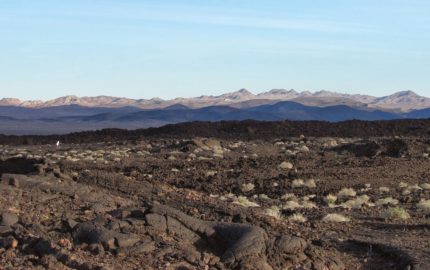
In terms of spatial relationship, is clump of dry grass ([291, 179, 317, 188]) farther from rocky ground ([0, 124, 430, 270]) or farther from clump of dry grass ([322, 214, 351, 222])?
clump of dry grass ([322, 214, 351, 222])

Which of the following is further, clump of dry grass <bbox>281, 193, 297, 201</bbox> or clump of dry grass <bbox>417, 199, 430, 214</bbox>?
clump of dry grass <bbox>281, 193, 297, 201</bbox>

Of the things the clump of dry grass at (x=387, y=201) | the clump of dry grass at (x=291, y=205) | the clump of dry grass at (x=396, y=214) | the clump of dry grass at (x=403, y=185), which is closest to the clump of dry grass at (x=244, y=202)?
the clump of dry grass at (x=291, y=205)

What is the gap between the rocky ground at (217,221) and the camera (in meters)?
10.6

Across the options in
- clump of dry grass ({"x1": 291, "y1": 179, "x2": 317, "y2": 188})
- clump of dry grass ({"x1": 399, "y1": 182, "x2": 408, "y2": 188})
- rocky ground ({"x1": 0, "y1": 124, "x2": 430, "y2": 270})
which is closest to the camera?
rocky ground ({"x1": 0, "y1": 124, "x2": 430, "y2": 270})

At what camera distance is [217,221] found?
1387cm

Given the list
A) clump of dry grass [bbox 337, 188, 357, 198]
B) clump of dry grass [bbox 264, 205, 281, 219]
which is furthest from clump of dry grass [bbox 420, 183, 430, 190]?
clump of dry grass [bbox 264, 205, 281, 219]

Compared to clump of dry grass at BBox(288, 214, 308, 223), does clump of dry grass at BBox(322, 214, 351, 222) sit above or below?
below

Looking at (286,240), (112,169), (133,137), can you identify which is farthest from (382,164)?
(133,137)

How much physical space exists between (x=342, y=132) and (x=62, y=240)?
55.4m

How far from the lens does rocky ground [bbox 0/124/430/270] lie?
416 inches

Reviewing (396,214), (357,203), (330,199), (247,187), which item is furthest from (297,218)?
(247,187)

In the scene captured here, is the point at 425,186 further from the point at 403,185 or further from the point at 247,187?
the point at 247,187

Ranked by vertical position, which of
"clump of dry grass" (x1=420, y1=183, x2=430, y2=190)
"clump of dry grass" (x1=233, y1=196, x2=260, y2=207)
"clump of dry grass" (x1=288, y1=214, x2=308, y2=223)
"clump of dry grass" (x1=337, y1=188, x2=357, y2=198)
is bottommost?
"clump of dry grass" (x1=420, y1=183, x2=430, y2=190)

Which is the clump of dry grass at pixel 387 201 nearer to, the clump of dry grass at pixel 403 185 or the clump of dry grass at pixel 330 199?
the clump of dry grass at pixel 330 199
